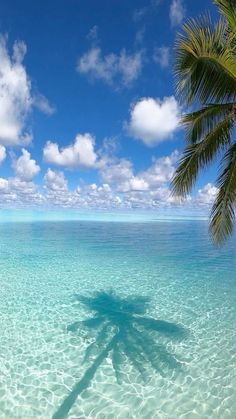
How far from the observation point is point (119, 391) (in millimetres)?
6055

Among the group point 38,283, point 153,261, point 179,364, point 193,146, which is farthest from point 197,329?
point 153,261

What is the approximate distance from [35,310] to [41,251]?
13.7 metres

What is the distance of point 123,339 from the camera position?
26.6ft

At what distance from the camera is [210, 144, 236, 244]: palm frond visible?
6316mm

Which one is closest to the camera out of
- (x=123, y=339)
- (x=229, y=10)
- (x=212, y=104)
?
(x=229, y=10)

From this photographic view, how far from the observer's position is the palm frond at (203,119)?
6.45 metres

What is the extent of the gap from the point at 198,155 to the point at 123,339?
5.40 m

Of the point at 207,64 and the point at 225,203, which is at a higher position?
the point at 207,64

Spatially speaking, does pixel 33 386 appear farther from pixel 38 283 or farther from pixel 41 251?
pixel 41 251

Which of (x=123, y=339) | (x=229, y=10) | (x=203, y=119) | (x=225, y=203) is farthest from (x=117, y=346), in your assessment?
(x=229, y=10)

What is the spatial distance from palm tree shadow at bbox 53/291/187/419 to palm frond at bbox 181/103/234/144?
5556 mm

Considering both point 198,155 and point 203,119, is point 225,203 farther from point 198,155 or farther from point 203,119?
point 203,119

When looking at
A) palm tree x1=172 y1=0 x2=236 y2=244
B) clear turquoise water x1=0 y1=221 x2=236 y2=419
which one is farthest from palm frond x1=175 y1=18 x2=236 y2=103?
clear turquoise water x1=0 y1=221 x2=236 y2=419

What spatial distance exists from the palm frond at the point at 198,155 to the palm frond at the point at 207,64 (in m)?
0.66
